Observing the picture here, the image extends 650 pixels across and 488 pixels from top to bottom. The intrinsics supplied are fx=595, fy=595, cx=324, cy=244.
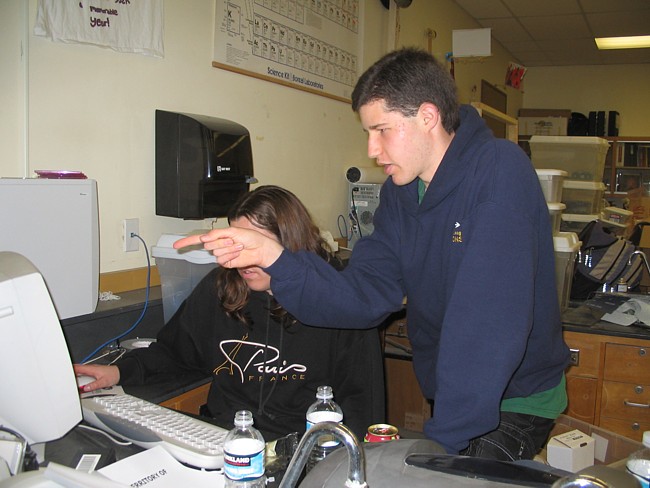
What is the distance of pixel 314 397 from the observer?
1.65m

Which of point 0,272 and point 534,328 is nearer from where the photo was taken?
point 0,272

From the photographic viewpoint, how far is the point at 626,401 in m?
2.56

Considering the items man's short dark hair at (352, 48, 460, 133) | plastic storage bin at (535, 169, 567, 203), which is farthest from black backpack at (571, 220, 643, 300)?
man's short dark hair at (352, 48, 460, 133)

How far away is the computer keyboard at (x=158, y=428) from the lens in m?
1.06

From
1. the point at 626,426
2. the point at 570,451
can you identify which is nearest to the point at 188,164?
the point at 570,451

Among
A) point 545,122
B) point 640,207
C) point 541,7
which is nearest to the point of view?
point 541,7

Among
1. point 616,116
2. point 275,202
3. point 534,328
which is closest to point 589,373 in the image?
point 534,328

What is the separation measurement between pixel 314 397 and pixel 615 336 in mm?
1575

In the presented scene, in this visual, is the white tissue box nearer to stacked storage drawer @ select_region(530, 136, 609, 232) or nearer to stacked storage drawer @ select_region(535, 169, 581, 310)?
stacked storage drawer @ select_region(535, 169, 581, 310)

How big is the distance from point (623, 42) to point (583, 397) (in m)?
5.06

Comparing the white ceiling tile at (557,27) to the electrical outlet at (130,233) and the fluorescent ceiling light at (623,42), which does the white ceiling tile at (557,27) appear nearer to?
the fluorescent ceiling light at (623,42)

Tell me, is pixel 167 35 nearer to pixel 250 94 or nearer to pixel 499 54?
pixel 250 94

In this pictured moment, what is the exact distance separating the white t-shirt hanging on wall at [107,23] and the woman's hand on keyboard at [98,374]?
3.41ft

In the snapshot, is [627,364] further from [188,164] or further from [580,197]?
[188,164]
